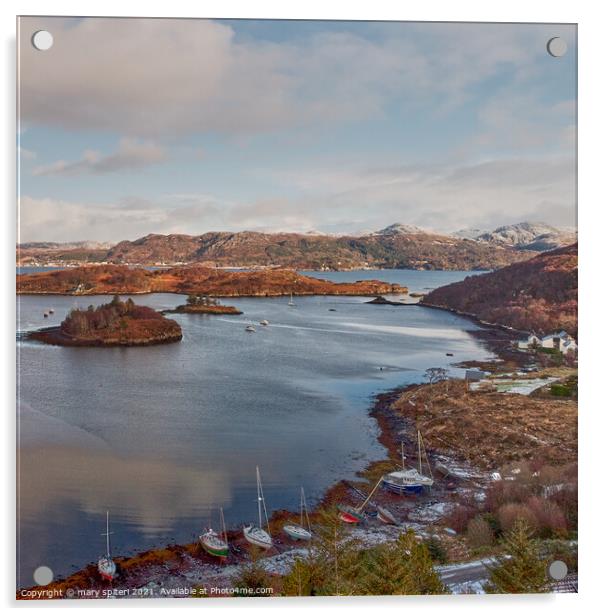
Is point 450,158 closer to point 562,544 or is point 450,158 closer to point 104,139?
point 104,139

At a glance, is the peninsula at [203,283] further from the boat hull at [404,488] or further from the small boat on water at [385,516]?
the small boat on water at [385,516]

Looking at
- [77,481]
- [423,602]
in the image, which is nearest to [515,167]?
[423,602]

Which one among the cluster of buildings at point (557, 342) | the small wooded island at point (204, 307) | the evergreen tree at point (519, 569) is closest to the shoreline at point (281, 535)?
the evergreen tree at point (519, 569)

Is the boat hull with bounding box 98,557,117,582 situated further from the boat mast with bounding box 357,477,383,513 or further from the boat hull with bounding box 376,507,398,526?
the boat hull with bounding box 376,507,398,526

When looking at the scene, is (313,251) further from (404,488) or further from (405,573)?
(405,573)

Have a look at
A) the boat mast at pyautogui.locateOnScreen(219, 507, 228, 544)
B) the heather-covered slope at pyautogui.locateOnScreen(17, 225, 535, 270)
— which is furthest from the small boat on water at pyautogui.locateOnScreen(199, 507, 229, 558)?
the heather-covered slope at pyautogui.locateOnScreen(17, 225, 535, 270)
